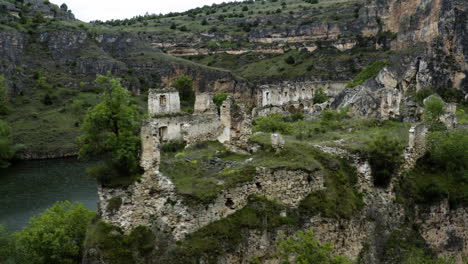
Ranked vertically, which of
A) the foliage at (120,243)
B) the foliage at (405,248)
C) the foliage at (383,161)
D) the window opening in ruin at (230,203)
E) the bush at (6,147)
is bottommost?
the bush at (6,147)

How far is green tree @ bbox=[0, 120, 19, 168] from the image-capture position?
57.8 meters

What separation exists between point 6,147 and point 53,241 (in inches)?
1747

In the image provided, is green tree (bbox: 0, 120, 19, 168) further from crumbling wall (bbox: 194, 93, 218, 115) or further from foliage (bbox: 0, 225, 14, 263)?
foliage (bbox: 0, 225, 14, 263)

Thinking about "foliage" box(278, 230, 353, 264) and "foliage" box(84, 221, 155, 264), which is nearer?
"foliage" box(278, 230, 353, 264)

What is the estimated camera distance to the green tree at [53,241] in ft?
68.0

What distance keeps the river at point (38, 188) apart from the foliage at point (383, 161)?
81.0ft

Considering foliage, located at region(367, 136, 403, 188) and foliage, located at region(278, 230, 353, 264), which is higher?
foliage, located at region(367, 136, 403, 188)

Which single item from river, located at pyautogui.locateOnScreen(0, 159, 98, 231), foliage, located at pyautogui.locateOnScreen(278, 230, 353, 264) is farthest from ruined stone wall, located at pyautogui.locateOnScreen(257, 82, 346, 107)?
foliage, located at pyautogui.locateOnScreen(278, 230, 353, 264)

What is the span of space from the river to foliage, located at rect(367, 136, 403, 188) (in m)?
24.7

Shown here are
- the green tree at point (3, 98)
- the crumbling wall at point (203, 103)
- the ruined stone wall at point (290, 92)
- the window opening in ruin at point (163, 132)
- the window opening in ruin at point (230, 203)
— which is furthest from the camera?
the green tree at point (3, 98)

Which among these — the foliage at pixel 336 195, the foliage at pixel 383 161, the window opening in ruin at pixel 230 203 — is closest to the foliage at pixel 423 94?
the foliage at pixel 383 161

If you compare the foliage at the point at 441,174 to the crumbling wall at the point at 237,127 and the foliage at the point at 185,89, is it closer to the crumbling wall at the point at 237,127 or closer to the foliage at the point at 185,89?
the crumbling wall at the point at 237,127

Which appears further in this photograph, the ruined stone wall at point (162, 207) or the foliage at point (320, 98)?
the foliage at point (320, 98)

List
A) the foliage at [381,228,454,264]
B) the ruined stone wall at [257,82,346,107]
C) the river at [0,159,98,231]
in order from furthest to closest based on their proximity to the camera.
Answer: the ruined stone wall at [257,82,346,107] → the river at [0,159,98,231] → the foliage at [381,228,454,264]
